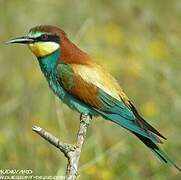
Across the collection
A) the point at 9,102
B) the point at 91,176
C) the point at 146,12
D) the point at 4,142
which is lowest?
the point at 91,176

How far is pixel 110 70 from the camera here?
612 cm

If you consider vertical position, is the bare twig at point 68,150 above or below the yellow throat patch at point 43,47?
below

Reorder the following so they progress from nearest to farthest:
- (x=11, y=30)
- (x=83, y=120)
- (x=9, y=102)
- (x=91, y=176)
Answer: (x=83, y=120) < (x=91, y=176) < (x=9, y=102) < (x=11, y=30)

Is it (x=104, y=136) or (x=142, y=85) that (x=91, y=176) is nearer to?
(x=104, y=136)

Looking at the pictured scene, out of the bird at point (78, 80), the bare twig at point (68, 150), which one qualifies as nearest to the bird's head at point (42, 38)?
the bird at point (78, 80)

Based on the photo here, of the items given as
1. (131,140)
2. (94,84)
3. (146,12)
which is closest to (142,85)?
(146,12)

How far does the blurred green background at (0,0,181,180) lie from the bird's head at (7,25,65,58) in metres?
0.60

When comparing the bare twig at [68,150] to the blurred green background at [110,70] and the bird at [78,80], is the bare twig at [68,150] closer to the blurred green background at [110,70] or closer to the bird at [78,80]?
the bird at [78,80]

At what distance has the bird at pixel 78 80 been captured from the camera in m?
4.12

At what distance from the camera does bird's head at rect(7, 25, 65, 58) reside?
4113 mm

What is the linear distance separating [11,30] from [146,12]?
2.98 feet

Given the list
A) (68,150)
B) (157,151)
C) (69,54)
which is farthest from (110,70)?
(68,150)

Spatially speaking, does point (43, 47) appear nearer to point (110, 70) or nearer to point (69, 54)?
point (69, 54)

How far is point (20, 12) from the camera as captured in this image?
20.9ft
